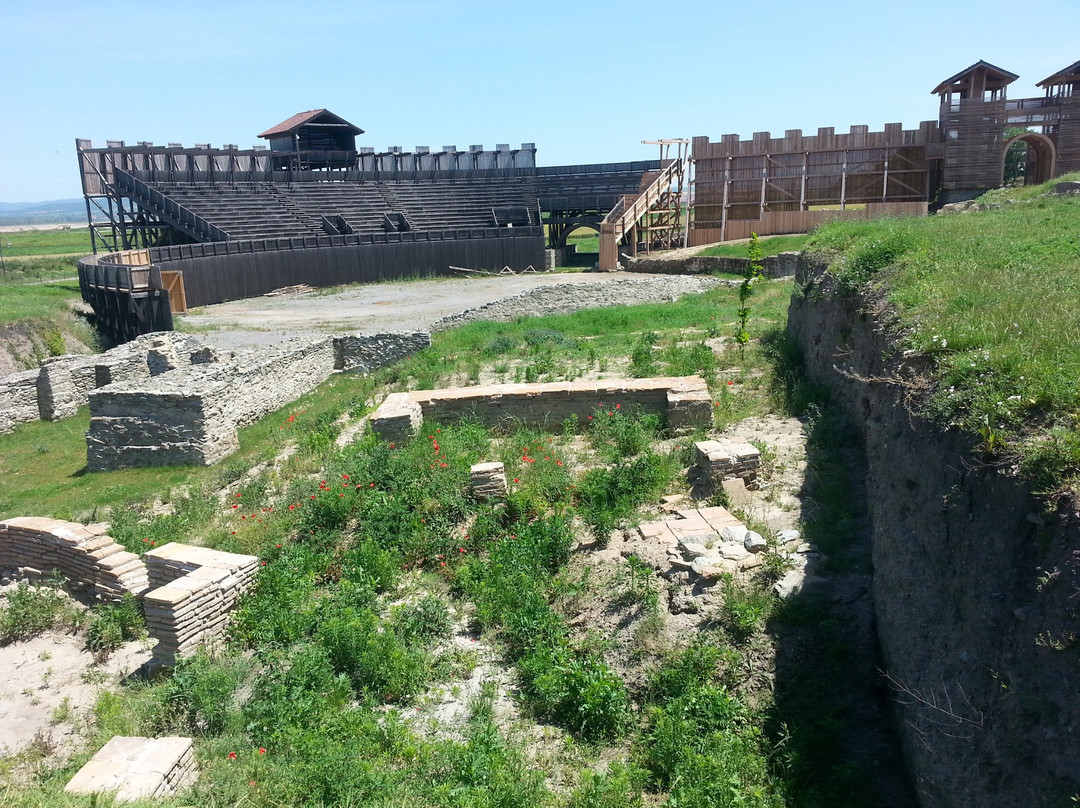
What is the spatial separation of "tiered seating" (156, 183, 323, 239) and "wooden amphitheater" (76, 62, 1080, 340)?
3.7 inches

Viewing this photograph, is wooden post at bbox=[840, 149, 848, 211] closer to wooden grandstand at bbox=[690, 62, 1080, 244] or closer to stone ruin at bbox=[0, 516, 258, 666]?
wooden grandstand at bbox=[690, 62, 1080, 244]

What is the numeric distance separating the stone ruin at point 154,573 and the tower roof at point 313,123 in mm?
44431

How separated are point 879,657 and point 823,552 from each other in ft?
4.67

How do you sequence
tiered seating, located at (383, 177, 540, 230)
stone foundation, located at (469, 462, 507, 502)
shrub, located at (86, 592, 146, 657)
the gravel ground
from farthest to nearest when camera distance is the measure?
tiered seating, located at (383, 177, 540, 230) < the gravel ground < stone foundation, located at (469, 462, 507, 502) < shrub, located at (86, 592, 146, 657)

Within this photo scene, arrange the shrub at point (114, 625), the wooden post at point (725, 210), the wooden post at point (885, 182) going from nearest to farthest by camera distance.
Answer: the shrub at point (114, 625) → the wooden post at point (885, 182) → the wooden post at point (725, 210)

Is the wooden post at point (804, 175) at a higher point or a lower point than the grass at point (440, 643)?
higher

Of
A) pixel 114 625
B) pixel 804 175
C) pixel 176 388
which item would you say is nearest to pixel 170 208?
pixel 176 388

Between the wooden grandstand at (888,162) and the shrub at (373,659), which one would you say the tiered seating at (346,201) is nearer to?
the wooden grandstand at (888,162)

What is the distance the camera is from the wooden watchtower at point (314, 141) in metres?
49.6

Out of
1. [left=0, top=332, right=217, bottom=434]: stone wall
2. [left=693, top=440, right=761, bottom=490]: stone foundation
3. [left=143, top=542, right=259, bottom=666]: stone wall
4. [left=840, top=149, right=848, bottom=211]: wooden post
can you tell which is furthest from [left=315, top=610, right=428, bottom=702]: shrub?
[left=840, top=149, right=848, bottom=211]: wooden post

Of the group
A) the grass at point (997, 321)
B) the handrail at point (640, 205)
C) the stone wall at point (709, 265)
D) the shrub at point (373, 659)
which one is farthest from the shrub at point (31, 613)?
the handrail at point (640, 205)

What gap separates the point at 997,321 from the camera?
20.4ft

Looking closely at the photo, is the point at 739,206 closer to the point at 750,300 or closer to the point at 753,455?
the point at 750,300

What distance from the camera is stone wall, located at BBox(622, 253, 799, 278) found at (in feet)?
91.9
